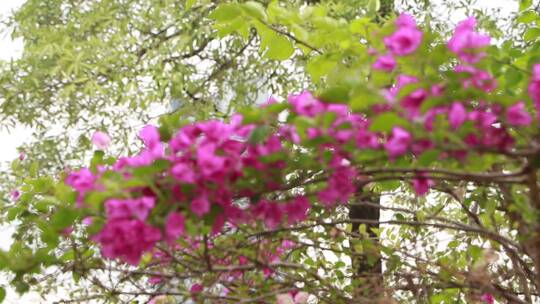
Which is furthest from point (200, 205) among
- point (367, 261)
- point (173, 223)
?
point (367, 261)

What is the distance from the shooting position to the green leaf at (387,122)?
61.5 inches

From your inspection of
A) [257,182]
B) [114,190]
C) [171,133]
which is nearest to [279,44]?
[171,133]

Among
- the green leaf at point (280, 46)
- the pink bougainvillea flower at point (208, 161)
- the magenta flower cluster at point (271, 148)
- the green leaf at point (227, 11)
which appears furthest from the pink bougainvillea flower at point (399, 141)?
the green leaf at point (280, 46)

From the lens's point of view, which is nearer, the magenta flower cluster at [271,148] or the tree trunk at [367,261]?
the magenta flower cluster at [271,148]

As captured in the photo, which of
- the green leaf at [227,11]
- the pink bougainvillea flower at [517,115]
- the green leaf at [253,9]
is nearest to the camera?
the pink bougainvillea flower at [517,115]

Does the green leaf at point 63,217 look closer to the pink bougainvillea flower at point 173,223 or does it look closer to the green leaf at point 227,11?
the pink bougainvillea flower at point 173,223

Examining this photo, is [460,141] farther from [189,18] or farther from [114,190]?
[189,18]

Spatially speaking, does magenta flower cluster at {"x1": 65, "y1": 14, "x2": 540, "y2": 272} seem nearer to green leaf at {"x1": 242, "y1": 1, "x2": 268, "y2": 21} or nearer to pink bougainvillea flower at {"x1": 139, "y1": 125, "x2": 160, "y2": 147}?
pink bougainvillea flower at {"x1": 139, "y1": 125, "x2": 160, "y2": 147}

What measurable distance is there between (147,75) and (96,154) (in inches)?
147

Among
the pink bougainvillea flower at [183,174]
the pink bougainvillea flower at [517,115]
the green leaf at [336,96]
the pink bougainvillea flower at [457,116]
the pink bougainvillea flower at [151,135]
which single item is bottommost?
the pink bougainvillea flower at [183,174]

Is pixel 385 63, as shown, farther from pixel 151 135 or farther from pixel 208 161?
pixel 151 135

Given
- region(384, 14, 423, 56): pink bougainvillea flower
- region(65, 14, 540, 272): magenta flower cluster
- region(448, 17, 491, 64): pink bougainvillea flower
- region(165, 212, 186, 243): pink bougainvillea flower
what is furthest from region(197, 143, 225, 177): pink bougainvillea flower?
region(448, 17, 491, 64): pink bougainvillea flower

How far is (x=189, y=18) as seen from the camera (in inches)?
243

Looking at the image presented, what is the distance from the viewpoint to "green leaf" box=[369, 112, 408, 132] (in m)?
1.56
